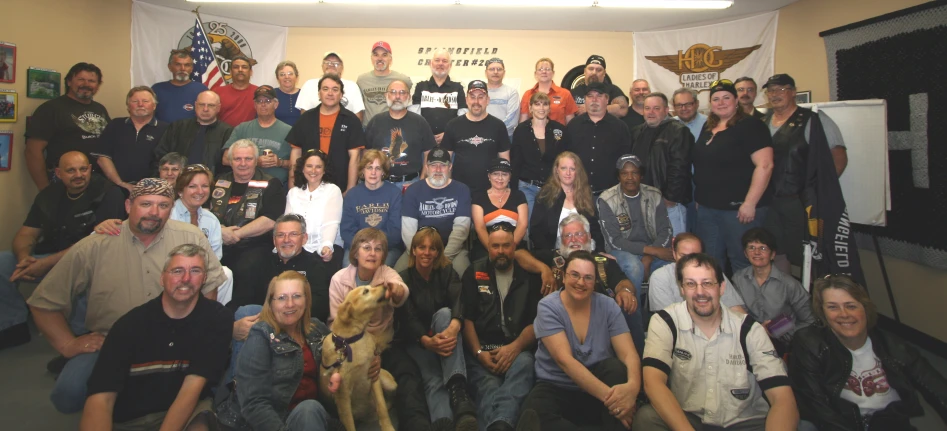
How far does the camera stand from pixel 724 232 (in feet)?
14.3

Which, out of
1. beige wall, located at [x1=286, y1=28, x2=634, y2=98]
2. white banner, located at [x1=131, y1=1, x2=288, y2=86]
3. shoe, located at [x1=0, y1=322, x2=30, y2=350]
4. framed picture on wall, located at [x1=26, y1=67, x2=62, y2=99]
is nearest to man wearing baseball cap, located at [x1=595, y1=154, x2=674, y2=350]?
beige wall, located at [x1=286, y1=28, x2=634, y2=98]

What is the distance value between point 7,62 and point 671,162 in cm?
607

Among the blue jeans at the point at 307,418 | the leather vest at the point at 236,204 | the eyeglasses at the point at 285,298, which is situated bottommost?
the blue jeans at the point at 307,418

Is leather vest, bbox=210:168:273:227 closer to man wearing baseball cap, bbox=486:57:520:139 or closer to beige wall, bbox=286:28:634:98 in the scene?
Result: man wearing baseball cap, bbox=486:57:520:139

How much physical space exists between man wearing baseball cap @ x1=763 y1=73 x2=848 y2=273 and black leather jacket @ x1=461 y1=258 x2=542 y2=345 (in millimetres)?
2089

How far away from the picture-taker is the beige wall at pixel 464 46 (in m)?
7.58

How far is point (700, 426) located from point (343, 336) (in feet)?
5.97

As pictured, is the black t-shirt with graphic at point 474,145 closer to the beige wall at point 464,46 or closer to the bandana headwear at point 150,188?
the bandana headwear at point 150,188

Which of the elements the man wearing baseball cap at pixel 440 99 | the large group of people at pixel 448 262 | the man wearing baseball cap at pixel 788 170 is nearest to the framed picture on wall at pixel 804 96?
the large group of people at pixel 448 262

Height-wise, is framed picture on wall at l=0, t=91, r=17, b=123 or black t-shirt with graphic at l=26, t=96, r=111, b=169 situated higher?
framed picture on wall at l=0, t=91, r=17, b=123

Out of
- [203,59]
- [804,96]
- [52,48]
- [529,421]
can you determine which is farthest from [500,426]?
[203,59]

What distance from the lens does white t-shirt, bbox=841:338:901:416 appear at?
2.77 metres

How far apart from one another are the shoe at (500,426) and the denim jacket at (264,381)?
3.39 ft

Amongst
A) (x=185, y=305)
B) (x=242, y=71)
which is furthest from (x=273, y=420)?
(x=242, y=71)
